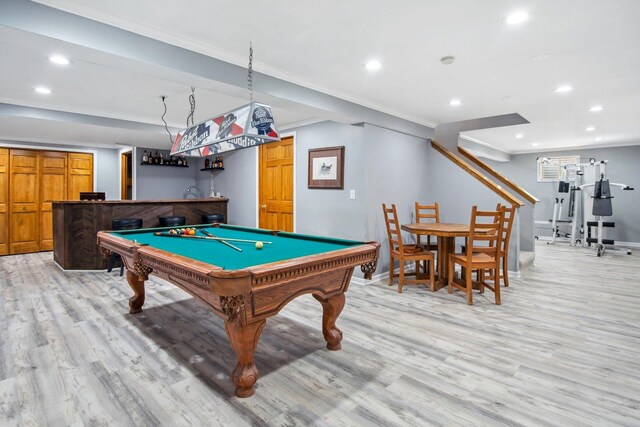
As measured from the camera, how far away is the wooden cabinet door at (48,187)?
23.0ft

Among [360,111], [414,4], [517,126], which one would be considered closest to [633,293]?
[517,126]

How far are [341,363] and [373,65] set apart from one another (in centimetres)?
261

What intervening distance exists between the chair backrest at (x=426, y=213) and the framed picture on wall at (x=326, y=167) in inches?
51.7

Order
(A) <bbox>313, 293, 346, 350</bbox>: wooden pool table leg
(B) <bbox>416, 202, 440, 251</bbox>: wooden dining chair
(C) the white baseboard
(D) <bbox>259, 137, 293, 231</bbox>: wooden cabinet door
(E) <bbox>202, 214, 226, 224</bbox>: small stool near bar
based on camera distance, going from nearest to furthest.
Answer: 1. (A) <bbox>313, 293, 346, 350</bbox>: wooden pool table leg
2. (C) the white baseboard
3. (B) <bbox>416, 202, 440, 251</bbox>: wooden dining chair
4. (D) <bbox>259, 137, 293, 231</bbox>: wooden cabinet door
5. (E) <bbox>202, 214, 226, 224</bbox>: small stool near bar

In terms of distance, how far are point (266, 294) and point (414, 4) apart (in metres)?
2.08

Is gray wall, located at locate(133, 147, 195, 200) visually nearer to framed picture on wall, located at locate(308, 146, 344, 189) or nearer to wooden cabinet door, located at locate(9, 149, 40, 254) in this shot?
wooden cabinet door, located at locate(9, 149, 40, 254)

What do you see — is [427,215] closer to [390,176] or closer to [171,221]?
[390,176]

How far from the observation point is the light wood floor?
1.84 m

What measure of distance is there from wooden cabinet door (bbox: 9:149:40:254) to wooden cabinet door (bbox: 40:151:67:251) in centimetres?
8

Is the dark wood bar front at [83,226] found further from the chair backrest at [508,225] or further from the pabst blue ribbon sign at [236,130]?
the chair backrest at [508,225]

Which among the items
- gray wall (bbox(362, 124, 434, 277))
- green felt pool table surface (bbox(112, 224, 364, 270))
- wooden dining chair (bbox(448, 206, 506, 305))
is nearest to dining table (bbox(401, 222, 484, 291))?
wooden dining chair (bbox(448, 206, 506, 305))

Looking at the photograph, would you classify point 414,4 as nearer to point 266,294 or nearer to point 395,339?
point 266,294

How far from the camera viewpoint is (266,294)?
1964mm

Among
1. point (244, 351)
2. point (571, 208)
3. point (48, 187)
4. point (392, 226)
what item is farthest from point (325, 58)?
point (571, 208)
